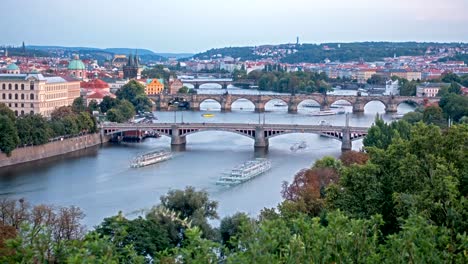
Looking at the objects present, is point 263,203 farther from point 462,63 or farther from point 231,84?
point 462,63

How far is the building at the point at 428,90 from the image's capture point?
35844mm

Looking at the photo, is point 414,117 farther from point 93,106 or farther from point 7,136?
point 7,136

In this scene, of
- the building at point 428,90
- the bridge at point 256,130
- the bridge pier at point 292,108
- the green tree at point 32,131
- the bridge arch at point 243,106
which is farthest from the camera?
the building at point 428,90

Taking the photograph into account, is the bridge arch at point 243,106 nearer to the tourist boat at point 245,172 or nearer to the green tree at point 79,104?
the green tree at point 79,104

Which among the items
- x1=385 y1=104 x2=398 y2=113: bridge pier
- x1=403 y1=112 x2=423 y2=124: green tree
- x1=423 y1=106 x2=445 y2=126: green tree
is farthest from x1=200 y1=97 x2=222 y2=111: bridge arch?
x1=423 y1=106 x2=445 y2=126: green tree

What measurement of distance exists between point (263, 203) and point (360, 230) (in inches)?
300

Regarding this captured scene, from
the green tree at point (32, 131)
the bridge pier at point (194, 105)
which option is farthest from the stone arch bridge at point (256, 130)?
the bridge pier at point (194, 105)

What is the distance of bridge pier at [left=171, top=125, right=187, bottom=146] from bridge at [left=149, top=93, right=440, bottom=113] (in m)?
11.2

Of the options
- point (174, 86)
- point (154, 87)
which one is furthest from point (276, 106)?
point (174, 86)

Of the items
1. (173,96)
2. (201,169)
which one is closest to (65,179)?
(201,169)

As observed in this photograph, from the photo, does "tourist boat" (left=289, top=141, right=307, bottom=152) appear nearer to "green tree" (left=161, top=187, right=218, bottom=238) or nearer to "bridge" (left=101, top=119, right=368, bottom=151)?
"bridge" (left=101, top=119, right=368, bottom=151)

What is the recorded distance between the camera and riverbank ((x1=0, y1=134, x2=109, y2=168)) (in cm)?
1633

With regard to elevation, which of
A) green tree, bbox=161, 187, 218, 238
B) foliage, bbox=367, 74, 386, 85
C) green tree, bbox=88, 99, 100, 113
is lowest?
green tree, bbox=161, 187, 218, 238

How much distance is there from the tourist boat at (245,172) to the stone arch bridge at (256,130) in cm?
366
